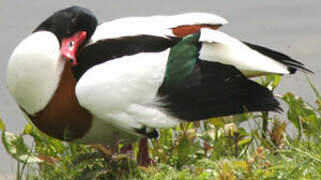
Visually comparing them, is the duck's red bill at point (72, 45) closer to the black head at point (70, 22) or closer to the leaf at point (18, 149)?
the black head at point (70, 22)

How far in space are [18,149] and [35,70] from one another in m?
0.69

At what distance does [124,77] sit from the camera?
327cm

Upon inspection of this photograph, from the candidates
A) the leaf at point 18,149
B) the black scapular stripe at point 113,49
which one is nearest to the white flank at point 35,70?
the black scapular stripe at point 113,49

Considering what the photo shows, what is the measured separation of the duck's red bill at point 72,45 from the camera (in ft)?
11.1

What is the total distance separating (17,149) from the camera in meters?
3.86

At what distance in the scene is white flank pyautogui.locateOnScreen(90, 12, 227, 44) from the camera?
11.6 feet

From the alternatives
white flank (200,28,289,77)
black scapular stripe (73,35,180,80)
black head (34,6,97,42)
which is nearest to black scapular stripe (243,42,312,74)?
white flank (200,28,289,77)

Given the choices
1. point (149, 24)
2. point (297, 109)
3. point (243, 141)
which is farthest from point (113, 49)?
point (297, 109)

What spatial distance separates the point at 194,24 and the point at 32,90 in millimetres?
1072

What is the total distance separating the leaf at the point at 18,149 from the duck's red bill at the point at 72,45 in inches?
28.6

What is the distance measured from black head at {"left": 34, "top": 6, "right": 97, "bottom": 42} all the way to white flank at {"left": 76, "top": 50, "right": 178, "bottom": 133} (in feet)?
1.25

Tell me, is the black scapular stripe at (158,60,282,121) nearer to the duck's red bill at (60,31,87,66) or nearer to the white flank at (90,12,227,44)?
the white flank at (90,12,227,44)

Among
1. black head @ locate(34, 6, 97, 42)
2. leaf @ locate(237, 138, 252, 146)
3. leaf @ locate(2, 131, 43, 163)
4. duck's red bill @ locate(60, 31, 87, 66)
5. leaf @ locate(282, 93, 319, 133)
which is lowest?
leaf @ locate(2, 131, 43, 163)

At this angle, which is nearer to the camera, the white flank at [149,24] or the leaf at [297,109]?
the white flank at [149,24]
